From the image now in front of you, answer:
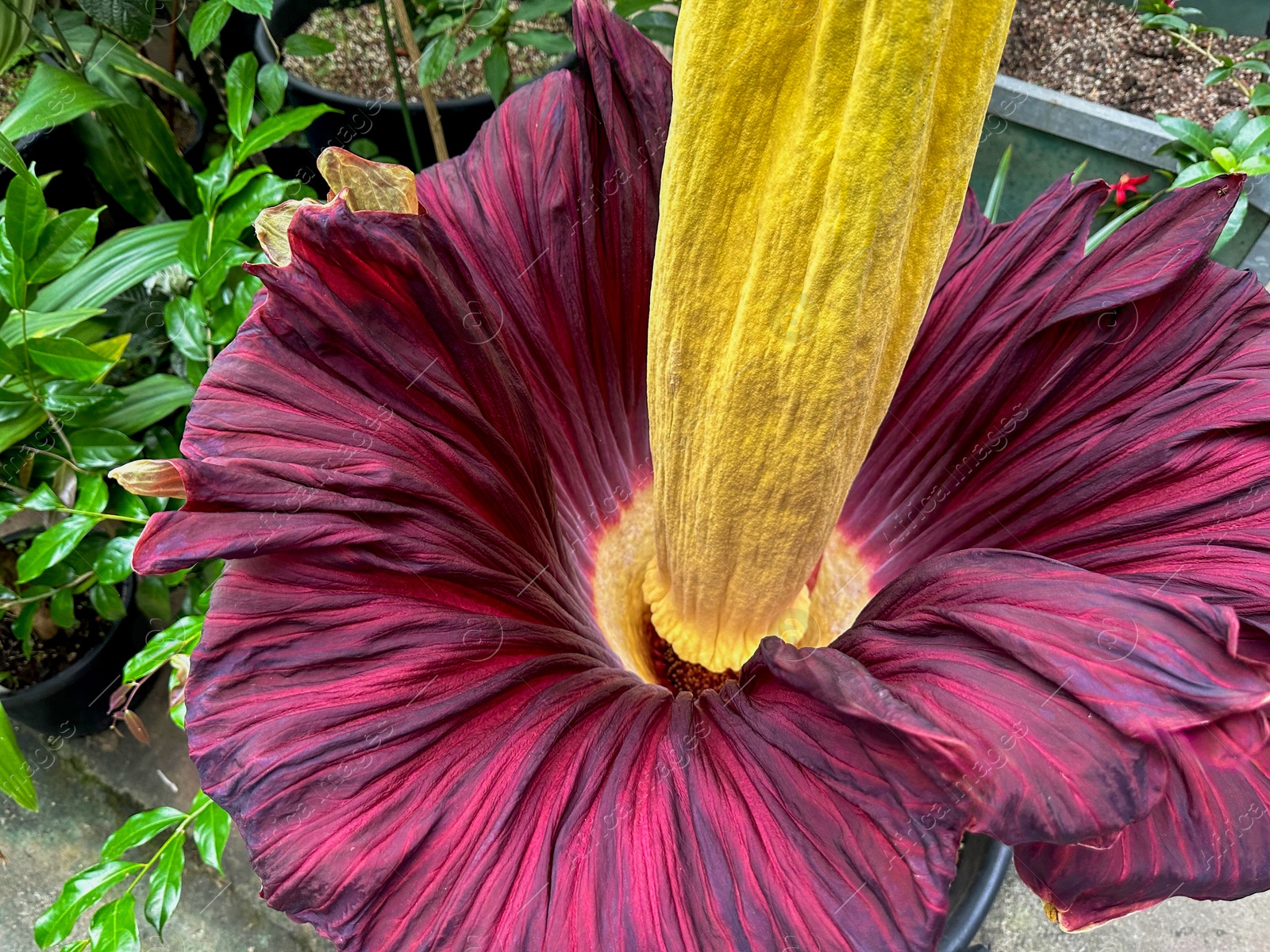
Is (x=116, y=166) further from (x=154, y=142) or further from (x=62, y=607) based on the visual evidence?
(x=62, y=607)

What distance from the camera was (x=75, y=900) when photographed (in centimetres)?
86

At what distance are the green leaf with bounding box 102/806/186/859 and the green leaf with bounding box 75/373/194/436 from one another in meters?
0.46

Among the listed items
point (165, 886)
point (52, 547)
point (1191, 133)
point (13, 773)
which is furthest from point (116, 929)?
point (1191, 133)

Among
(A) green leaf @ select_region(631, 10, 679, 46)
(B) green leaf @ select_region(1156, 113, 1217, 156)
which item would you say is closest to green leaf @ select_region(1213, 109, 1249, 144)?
(B) green leaf @ select_region(1156, 113, 1217, 156)

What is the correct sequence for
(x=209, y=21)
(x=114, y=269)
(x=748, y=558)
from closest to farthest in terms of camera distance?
(x=748, y=558) < (x=209, y=21) < (x=114, y=269)

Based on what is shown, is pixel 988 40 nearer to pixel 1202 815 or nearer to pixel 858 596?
pixel 1202 815

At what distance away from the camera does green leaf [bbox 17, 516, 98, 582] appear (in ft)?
3.11

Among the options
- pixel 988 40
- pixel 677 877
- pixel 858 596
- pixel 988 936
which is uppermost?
pixel 988 40

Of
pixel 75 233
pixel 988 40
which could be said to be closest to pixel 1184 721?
pixel 988 40

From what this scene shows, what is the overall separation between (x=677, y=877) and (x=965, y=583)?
0.20 meters

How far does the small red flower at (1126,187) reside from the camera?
1.46 m

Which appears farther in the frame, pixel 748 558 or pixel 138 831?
pixel 138 831

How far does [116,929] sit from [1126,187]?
1524mm

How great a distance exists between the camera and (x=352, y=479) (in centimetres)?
51
